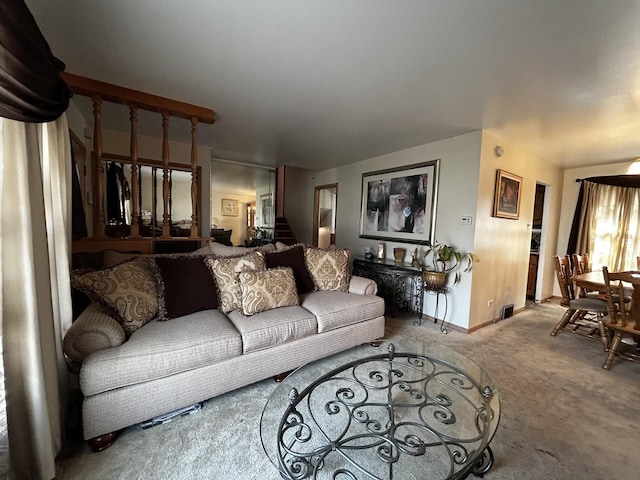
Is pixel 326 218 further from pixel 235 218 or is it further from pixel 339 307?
pixel 339 307

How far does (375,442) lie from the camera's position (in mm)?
1298

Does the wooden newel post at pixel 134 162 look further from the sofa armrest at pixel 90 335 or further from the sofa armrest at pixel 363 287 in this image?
the sofa armrest at pixel 363 287

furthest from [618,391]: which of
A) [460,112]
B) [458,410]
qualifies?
[460,112]

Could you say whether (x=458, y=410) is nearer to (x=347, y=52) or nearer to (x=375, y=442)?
(x=375, y=442)

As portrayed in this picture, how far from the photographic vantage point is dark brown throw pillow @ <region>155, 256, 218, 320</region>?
1919mm

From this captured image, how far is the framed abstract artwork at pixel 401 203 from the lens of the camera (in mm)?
3539

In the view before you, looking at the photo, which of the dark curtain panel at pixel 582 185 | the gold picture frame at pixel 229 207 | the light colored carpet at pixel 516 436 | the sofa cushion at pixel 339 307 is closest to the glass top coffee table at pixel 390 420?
the light colored carpet at pixel 516 436

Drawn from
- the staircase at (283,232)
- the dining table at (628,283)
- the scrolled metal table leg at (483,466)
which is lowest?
the scrolled metal table leg at (483,466)

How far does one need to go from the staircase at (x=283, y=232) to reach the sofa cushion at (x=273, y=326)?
13.3ft

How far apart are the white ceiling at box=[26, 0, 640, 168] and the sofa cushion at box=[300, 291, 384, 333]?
1833 millimetres

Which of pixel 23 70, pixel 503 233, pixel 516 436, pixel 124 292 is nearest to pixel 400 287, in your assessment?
pixel 503 233

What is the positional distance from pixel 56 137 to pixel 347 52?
1.79 meters

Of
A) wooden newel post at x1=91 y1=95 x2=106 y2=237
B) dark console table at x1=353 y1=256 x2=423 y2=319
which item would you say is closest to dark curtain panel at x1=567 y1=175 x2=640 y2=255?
dark console table at x1=353 y1=256 x2=423 y2=319

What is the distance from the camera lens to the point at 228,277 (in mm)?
2172
